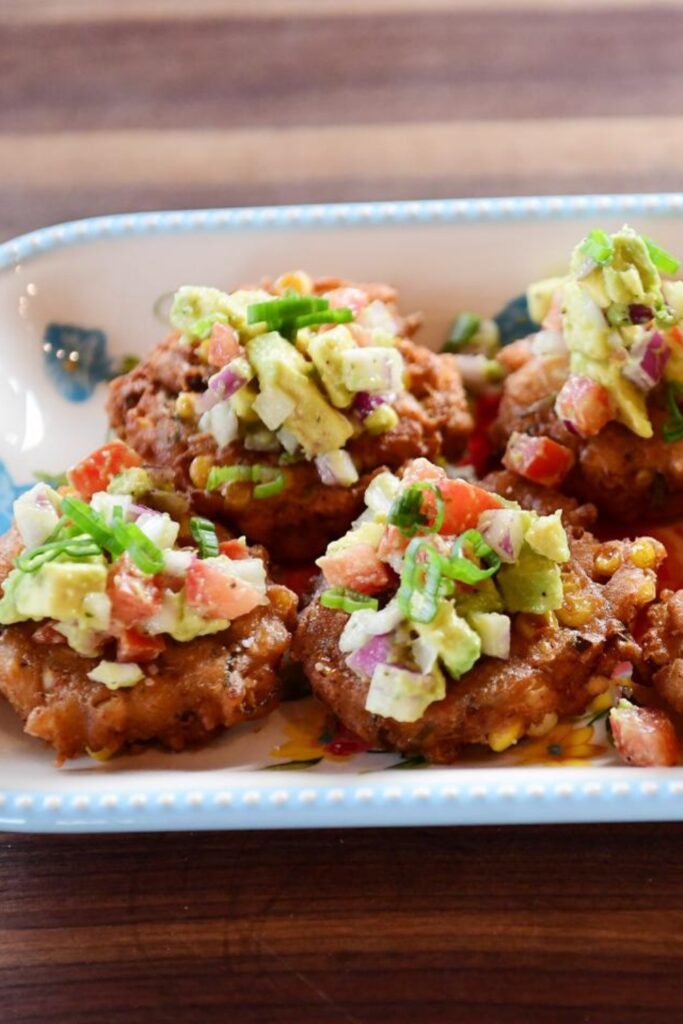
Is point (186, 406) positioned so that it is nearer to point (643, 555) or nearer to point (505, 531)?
point (505, 531)

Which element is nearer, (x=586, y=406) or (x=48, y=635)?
(x=48, y=635)

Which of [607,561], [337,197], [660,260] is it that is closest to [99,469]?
[607,561]

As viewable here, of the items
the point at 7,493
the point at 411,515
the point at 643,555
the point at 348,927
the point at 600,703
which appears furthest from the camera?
the point at 7,493

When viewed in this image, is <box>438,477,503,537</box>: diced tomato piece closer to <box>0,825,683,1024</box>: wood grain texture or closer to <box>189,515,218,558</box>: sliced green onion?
<box>189,515,218,558</box>: sliced green onion

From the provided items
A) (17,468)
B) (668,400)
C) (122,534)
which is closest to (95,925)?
(122,534)

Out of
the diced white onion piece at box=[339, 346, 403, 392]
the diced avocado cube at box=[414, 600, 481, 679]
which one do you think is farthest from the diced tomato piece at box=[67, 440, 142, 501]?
the diced avocado cube at box=[414, 600, 481, 679]
